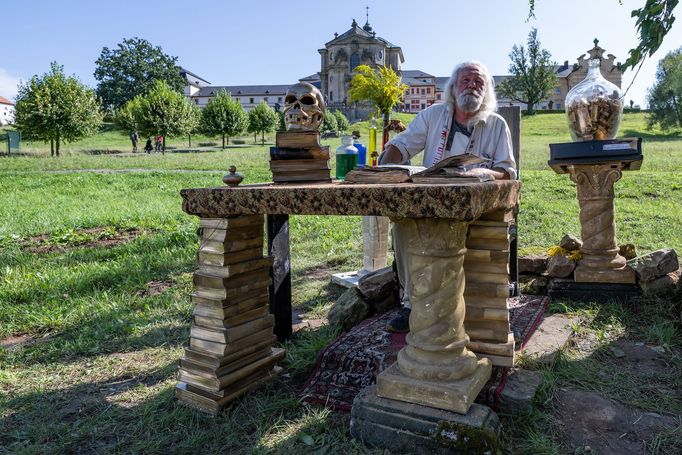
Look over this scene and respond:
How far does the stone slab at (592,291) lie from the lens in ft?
12.6

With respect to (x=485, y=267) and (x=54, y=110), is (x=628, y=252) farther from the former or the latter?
(x=54, y=110)

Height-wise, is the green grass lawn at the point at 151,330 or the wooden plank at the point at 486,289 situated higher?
the wooden plank at the point at 486,289

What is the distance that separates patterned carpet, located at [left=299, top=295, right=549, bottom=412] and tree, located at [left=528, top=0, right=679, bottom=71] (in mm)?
1755

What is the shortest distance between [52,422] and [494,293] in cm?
223

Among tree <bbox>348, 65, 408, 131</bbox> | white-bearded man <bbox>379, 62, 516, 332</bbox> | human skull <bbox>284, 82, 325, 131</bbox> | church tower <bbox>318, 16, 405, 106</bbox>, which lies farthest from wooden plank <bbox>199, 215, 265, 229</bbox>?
church tower <bbox>318, 16, 405, 106</bbox>

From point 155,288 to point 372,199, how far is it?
3444mm

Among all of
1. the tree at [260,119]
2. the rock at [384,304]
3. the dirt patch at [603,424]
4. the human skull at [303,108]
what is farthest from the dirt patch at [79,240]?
the tree at [260,119]

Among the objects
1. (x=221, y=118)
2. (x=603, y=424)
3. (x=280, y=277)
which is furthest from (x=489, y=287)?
(x=221, y=118)

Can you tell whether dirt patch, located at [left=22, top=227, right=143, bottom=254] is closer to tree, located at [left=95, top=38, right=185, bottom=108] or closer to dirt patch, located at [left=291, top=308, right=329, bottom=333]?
dirt patch, located at [left=291, top=308, right=329, bottom=333]

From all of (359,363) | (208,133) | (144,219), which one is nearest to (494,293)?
(359,363)

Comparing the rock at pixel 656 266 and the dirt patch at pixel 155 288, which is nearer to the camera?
the rock at pixel 656 266

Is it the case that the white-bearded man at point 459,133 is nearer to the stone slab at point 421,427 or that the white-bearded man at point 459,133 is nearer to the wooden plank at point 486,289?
the wooden plank at point 486,289

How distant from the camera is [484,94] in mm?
3207

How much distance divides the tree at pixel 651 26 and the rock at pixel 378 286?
1969 mm
